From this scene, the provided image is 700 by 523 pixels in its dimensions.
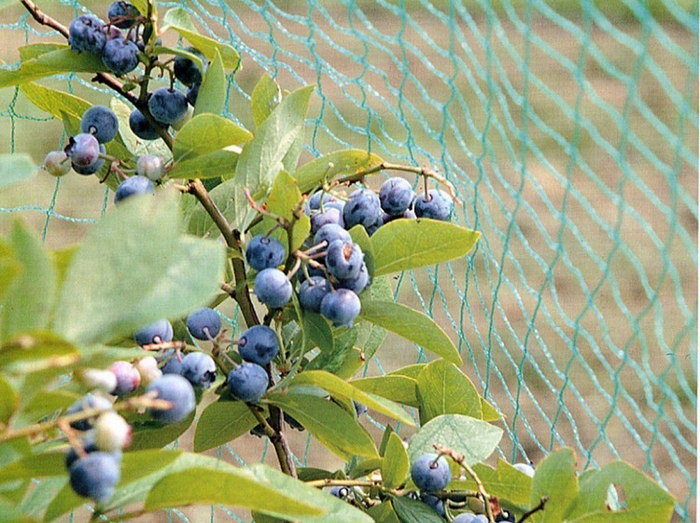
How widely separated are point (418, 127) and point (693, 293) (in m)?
0.89

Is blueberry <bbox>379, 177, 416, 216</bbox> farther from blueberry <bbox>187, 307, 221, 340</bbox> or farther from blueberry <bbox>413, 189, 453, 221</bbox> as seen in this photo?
blueberry <bbox>187, 307, 221, 340</bbox>

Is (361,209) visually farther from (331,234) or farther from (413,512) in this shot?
(413,512)

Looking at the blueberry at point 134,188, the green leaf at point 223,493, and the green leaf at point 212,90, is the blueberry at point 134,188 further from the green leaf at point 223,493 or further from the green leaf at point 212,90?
the green leaf at point 223,493

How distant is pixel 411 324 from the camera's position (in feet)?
2.58

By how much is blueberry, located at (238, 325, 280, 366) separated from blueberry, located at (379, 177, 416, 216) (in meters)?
0.18

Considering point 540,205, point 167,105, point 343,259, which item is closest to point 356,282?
point 343,259

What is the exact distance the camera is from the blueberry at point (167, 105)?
83cm

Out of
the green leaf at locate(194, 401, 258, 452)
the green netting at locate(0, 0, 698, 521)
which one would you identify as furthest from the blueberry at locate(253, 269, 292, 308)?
the green netting at locate(0, 0, 698, 521)

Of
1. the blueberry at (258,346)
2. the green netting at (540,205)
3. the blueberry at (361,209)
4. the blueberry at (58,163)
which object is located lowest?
the green netting at (540,205)

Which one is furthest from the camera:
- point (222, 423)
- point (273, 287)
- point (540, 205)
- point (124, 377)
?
point (540, 205)

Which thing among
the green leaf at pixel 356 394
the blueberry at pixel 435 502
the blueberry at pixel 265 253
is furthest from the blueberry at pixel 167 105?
the blueberry at pixel 435 502

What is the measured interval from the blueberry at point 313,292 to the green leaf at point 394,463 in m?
0.11

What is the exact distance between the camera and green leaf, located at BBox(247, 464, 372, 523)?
585 mm

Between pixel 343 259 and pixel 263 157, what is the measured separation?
12 cm
